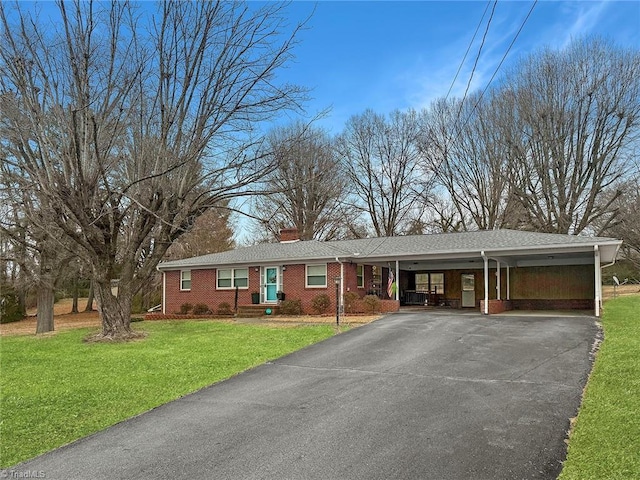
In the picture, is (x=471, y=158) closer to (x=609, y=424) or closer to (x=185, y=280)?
(x=185, y=280)

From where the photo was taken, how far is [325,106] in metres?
12.5

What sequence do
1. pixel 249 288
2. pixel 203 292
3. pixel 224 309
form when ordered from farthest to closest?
pixel 203 292, pixel 249 288, pixel 224 309

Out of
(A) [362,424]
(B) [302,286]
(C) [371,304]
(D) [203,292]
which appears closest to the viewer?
(A) [362,424]

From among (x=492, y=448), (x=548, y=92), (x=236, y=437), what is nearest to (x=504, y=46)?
(x=492, y=448)

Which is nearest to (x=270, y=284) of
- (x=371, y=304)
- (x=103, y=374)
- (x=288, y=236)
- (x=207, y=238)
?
(x=288, y=236)

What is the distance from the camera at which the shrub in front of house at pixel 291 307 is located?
20625 millimetres

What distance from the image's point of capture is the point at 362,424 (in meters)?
6.05

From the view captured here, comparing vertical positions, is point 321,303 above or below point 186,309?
above

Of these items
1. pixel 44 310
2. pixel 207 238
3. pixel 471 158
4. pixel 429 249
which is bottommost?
pixel 44 310

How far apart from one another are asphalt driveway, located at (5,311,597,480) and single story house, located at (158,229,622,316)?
8.49 m

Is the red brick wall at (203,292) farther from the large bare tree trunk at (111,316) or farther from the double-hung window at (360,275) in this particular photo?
the large bare tree trunk at (111,316)

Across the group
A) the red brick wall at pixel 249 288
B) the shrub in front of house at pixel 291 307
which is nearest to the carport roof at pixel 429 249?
the red brick wall at pixel 249 288

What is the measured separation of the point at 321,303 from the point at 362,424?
46.0 feet

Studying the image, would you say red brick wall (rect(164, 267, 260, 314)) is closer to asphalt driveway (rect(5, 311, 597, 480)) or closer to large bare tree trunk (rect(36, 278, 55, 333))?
large bare tree trunk (rect(36, 278, 55, 333))
